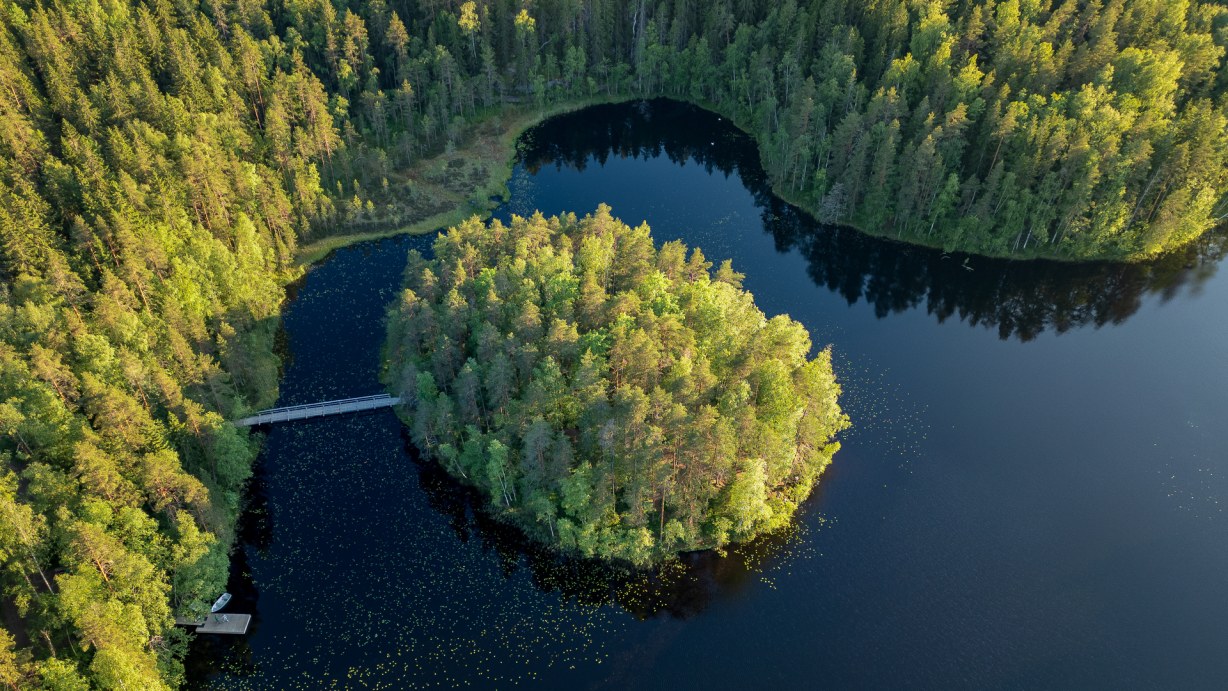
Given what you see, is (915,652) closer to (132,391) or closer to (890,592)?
(890,592)

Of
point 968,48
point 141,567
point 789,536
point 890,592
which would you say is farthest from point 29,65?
point 968,48

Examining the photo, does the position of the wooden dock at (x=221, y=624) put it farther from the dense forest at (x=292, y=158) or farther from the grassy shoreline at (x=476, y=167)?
the grassy shoreline at (x=476, y=167)

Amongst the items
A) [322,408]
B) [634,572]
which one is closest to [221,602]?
[322,408]

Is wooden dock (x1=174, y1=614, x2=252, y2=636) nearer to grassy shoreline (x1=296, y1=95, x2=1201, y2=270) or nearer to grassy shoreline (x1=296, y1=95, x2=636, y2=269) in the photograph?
grassy shoreline (x1=296, y1=95, x2=636, y2=269)

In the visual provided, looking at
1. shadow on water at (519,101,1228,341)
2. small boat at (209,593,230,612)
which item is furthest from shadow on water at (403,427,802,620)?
shadow on water at (519,101,1228,341)

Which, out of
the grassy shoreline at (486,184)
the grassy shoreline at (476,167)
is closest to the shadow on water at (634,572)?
the grassy shoreline at (476,167)
